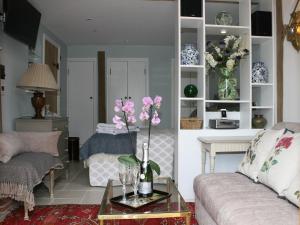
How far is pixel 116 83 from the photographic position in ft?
20.0

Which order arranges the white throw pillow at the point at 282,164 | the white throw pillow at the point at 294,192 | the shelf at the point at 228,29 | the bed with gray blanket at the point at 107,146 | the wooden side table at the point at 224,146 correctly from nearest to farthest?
the white throw pillow at the point at 294,192
the white throw pillow at the point at 282,164
the wooden side table at the point at 224,146
the shelf at the point at 228,29
the bed with gray blanket at the point at 107,146

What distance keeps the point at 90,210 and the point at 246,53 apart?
238cm

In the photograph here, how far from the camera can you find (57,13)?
3.98 metres

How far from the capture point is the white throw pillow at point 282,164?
165cm

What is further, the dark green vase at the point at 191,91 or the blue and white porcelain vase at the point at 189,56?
the dark green vase at the point at 191,91

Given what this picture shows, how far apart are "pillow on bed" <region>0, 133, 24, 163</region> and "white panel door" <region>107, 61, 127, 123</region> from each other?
321 cm

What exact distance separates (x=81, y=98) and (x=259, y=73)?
396cm

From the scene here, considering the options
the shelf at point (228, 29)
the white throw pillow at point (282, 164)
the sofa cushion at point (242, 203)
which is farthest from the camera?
the shelf at point (228, 29)

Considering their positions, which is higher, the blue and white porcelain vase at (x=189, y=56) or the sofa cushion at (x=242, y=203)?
the blue and white porcelain vase at (x=189, y=56)

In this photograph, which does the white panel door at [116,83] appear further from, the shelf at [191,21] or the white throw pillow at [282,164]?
the white throw pillow at [282,164]

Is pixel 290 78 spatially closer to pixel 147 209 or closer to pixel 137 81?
pixel 147 209

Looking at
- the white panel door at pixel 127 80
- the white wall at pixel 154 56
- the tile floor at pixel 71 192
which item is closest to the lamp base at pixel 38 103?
the tile floor at pixel 71 192

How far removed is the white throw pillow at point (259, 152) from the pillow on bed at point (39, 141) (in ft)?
6.94

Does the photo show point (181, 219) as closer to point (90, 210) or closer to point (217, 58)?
point (90, 210)
